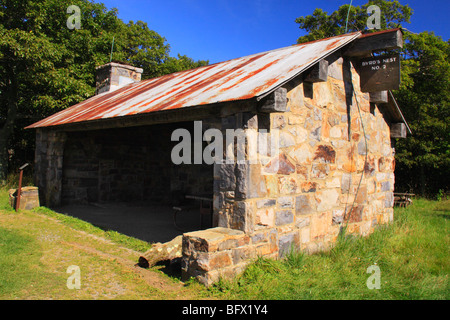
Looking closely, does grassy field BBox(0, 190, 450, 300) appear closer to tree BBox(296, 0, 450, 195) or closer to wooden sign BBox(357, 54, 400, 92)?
wooden sign BBox(357, 54, 400, 92)

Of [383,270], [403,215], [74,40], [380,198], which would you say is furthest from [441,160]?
[74,40]

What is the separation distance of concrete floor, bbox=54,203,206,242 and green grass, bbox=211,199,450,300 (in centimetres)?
273

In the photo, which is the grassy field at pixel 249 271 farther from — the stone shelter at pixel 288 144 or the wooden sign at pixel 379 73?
the wooden sign at pixel 379 73

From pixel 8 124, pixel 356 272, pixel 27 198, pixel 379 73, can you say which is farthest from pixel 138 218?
pixel 8 124

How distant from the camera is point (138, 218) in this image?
8492 millimetres

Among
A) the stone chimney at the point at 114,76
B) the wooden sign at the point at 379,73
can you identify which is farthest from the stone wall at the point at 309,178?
the stone chimney at the point at 114,76

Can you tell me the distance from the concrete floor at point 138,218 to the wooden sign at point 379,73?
14.4 ft

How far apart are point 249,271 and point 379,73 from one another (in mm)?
4031

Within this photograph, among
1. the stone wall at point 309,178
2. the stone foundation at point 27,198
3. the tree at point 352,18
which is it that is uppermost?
the tree at point 352,18

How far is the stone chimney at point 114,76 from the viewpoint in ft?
37.3

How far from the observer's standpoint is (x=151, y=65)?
20125mm

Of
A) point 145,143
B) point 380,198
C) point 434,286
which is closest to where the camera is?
point 434,286
